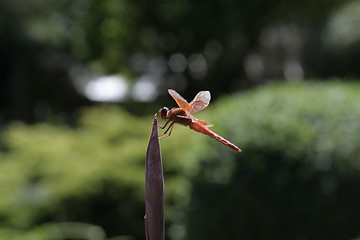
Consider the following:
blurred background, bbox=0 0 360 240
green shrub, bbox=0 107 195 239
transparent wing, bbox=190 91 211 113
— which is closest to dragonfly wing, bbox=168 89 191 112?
transparent wing, bbox=190 91 211 113

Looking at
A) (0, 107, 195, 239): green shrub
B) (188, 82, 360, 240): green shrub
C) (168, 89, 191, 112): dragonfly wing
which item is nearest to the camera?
(168, 89, 191, 112): dragonfly wing

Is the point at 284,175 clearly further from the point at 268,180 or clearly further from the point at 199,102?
the point at 199,102

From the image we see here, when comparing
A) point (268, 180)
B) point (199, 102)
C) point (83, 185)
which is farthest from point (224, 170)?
point (199, 102)

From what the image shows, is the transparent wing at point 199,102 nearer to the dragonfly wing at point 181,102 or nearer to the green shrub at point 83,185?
the dragonfly wing at point 181,102

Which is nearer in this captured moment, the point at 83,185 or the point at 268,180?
the point at 268,180

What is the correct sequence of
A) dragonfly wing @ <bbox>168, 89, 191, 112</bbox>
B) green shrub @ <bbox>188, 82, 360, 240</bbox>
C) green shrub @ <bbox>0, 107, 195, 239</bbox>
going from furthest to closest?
green shrub @ <bbox>0, 107, 195, 239</bbox>
green shrub @ <bbox>188, 82, 360, 240</bbox>
dragonfly wing @ <bbox>168, 89, 191, 112</bbox>

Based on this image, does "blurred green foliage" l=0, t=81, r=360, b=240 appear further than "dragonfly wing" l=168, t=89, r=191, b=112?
Yes

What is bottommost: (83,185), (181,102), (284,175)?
(181,102)

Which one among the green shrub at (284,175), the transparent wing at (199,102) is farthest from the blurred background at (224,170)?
the transparent wing at (199,102)

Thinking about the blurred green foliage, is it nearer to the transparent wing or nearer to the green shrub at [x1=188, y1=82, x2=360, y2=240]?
the green shrub at [x1=188, y1=82, x2=360, y2=240]

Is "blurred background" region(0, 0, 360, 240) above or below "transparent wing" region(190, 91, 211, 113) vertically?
above
